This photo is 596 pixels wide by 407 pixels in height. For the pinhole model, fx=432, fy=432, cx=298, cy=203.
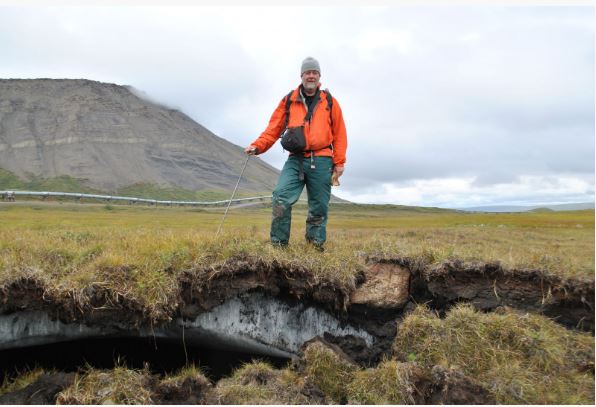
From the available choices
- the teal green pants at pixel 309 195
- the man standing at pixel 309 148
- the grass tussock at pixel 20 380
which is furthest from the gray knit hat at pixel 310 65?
the grass tussock at pixel 20 380

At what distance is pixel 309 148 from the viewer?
8.34 m

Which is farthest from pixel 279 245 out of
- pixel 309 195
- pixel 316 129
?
pixel 316 129

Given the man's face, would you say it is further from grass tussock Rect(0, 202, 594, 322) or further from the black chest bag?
grass tussock Rect(0, 202, 594, 322)

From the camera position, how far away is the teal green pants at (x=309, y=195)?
8.28 m

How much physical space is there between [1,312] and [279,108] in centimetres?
582

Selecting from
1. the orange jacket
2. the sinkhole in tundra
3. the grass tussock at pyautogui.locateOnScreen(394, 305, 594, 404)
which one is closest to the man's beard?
the orange jacket

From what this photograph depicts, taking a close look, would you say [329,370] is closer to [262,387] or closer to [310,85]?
[262,387]

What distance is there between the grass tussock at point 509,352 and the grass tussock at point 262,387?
1696 mm

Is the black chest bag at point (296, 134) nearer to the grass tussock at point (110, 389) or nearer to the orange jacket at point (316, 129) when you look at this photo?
the orange jacket at point (316, 129)

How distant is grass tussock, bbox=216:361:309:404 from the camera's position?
5836 mm

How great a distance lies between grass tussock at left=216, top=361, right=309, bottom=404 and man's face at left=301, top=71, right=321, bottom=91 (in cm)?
504

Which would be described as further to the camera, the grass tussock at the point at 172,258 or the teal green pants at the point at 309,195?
the teal green pants at the point at 309,195

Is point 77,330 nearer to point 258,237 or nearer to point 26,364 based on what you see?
point 26,364

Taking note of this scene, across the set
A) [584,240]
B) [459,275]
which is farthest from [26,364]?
[584,240]
